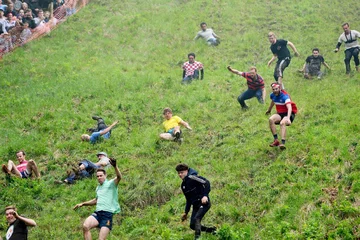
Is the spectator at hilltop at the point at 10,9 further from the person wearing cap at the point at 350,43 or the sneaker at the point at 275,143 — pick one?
the sneaker at the point at 275,143

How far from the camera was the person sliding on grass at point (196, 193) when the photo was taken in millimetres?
10008

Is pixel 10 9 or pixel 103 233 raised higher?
pixel 103 233

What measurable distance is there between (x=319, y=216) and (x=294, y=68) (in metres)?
12.0

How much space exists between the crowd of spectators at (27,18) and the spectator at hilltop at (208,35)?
25.4ft

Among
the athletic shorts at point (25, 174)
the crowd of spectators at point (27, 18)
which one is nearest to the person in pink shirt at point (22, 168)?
the athletic shorts at point (25, 174)

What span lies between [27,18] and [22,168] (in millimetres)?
12705

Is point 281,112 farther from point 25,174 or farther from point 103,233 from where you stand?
point 25,174

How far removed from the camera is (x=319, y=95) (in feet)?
56.6

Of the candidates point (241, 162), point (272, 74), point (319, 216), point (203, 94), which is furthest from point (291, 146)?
point (272, 74)

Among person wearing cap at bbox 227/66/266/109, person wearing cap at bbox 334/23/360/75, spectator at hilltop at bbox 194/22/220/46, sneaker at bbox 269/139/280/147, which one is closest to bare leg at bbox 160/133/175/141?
person wearing cap at bbox 227/66/266/109

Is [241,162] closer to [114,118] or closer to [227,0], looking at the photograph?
[114,118]

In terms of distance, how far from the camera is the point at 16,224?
33.8 feet

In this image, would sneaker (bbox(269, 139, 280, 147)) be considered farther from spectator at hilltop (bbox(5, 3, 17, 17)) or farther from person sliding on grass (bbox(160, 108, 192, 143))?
spectator at hilltop (bbox(5, 3, 17, 17))

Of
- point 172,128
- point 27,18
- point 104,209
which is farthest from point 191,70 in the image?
point 104,209
